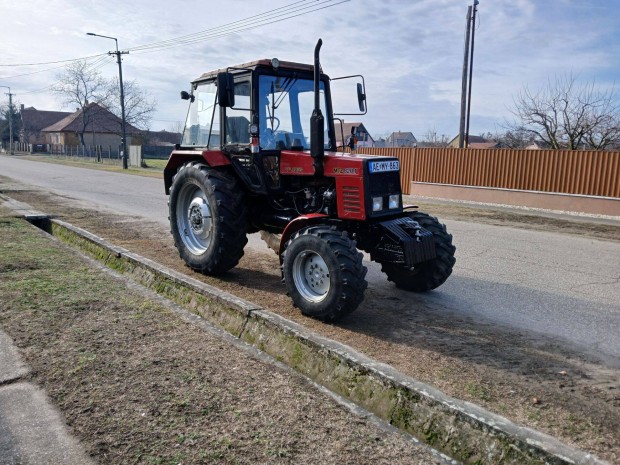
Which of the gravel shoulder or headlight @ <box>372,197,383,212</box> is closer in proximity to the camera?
the gravel shoulder

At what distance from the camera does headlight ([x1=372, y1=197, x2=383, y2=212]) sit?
18.0 ft

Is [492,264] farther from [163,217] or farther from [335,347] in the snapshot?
[163,217]

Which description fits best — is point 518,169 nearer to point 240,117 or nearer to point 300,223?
point 240,117

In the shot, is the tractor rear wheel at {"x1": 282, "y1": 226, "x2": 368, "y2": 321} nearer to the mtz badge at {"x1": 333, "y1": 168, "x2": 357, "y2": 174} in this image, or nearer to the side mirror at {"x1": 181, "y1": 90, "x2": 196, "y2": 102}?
the mtz badge at {"x1": 333, "y1": 168, "x2": 357, "y2": 174}

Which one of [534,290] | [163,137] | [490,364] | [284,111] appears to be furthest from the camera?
[163,137]

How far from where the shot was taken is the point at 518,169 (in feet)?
60.3

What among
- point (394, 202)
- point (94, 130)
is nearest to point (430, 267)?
Result: point (394, 202)

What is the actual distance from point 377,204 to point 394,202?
12.4 inches

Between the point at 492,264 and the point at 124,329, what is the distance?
554cm

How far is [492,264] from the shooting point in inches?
317

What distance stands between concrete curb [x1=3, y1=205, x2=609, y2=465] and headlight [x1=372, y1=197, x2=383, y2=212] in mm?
1571

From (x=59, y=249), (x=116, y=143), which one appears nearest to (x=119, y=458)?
(x=59, y=249)

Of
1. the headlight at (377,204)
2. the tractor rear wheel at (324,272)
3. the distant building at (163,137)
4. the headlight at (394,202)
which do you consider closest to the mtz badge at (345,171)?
the headlight at (377,204)

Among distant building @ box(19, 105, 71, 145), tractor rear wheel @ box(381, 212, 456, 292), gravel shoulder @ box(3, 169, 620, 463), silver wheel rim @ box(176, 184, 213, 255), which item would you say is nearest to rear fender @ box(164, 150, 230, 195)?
silver wheel rim @ box(176, 184, 213, 255)
